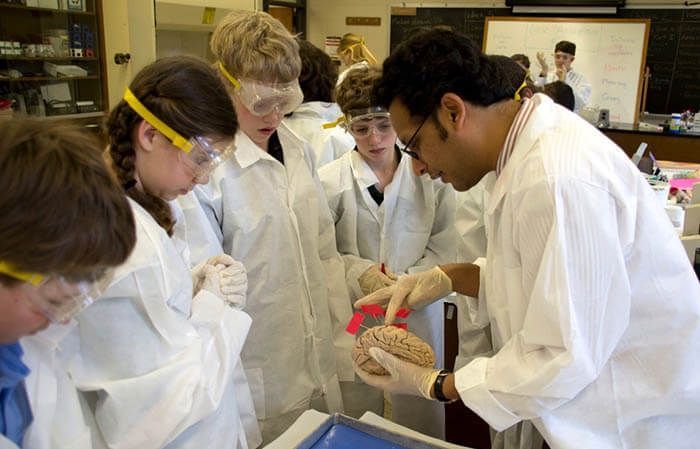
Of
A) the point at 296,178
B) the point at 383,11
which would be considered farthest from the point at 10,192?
the point at 383,11

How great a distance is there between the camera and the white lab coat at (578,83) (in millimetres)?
6210

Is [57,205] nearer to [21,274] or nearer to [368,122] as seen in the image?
[21,274]

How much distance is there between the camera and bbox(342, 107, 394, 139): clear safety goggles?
203cm

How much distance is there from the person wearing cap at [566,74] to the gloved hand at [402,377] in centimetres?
493

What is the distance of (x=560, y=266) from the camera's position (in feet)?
3.50

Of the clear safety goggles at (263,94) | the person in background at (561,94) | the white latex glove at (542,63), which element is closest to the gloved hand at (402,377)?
the clear safety goggles at (263,94)

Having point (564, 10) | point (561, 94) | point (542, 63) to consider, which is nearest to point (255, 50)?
point (561, 94)

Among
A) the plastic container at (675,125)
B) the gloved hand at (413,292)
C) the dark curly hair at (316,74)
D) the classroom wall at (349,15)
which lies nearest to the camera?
the gloved hand at (413,292)

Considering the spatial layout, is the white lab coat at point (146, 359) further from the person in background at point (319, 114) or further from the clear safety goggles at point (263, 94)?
the person in background at point (319, 114)

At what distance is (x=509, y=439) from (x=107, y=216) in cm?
127

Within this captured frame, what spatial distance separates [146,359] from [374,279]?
3.34 ft

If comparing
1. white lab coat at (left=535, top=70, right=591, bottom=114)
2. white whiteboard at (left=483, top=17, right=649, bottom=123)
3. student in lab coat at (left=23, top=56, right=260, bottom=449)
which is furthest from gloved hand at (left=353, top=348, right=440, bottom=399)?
white whiteboard at (left=483, top=17, right=649, bottom=123)

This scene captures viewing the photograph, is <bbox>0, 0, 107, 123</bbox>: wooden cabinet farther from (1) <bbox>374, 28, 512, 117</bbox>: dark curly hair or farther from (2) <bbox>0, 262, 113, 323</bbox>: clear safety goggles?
(2) <bbox>0, 262, 113, 323</bbox>: clear safety goggles

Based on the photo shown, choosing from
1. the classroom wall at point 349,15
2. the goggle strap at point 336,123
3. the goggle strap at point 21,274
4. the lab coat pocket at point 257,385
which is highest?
the classroom wall at point 349,15
